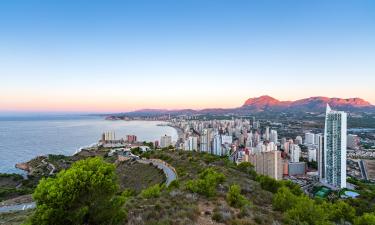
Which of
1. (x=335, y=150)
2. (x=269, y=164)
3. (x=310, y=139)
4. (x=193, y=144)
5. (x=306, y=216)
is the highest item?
(x=306, y=216)

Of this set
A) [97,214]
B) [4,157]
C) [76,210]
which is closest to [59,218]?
[76,210]

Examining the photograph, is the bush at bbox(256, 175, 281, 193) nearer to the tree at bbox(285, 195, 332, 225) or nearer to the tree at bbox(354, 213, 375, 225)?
the tree at bbox(354, 213, 375, 225)

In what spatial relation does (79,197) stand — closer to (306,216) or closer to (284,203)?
(306,216)

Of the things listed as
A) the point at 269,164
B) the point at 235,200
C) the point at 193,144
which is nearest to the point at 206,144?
the point at 193,144

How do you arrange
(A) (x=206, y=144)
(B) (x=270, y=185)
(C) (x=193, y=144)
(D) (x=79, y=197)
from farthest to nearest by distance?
1. (C) (x=193, y=144)
2. (A) (x=206, y=144)
3. (B) (x=270, y=185)
4. (D) (x=79, y=197)

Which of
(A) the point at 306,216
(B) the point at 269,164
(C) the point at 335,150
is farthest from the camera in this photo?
(B) the point at 269,164

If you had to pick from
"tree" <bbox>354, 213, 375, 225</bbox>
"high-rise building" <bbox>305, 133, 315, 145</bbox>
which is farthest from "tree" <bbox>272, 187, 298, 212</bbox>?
"high-rise building" <bbox>305, 133, 315, 145</bbox>

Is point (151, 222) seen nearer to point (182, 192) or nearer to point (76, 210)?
point (76, 210)
